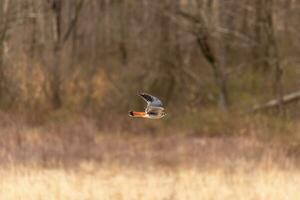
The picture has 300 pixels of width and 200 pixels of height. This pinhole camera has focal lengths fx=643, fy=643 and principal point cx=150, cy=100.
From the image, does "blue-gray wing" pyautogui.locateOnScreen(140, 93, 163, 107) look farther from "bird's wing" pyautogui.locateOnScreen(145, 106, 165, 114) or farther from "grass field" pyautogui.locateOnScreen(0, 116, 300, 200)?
"grass field" pyautogui.locateOnScreen(0, 116, 300, 200)

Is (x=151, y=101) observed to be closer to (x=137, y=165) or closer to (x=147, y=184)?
(x=147, y=184)

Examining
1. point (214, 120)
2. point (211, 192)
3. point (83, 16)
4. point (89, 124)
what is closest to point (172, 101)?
point (214, 120)

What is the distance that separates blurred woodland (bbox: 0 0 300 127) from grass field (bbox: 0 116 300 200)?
3.55ft

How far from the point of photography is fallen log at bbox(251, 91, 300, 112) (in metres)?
12.2

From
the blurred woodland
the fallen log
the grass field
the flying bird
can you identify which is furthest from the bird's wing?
the fallen log

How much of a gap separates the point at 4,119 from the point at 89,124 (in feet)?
4.22

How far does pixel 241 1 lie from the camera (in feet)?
42.5

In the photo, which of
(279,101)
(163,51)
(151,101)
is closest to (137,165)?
(279,101)

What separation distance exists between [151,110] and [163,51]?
11721mm

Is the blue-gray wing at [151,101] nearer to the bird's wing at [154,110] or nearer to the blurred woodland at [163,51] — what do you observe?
the bird's wing at [154,110]

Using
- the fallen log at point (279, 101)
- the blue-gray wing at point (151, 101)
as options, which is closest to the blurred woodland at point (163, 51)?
the fallen log at point (279, 101)

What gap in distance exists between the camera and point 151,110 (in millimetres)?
1593

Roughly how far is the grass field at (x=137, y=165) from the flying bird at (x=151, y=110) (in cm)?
421

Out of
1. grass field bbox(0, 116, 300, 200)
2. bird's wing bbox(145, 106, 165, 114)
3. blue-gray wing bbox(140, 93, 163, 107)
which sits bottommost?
grass field bbox(0, 116, 300, 200)
